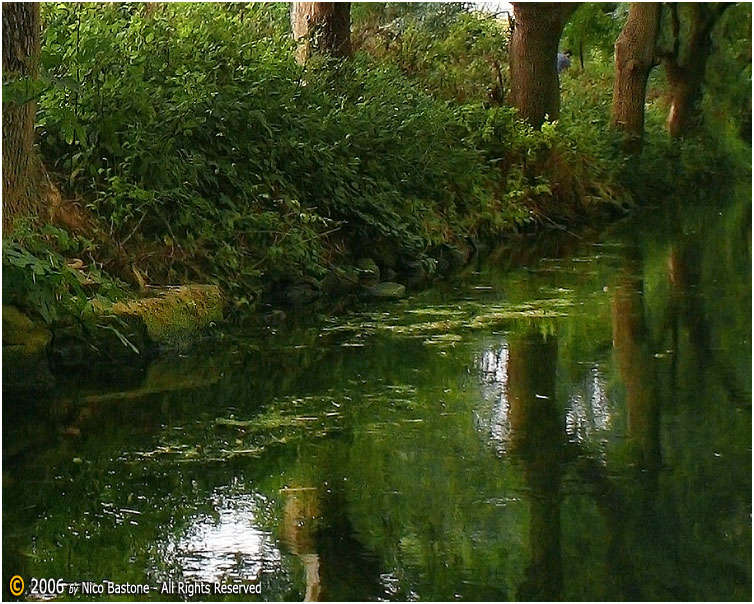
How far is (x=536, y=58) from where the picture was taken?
17969mm

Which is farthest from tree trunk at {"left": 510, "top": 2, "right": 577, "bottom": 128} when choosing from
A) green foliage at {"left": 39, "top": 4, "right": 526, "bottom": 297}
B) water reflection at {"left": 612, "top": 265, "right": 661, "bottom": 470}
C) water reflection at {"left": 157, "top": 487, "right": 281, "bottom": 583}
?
water reflection at {"left": 157, "top": 487, "right": 281, "bottom": 583}

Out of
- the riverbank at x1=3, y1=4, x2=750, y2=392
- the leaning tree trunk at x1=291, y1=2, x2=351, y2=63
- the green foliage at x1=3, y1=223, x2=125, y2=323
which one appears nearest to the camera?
the green foliage at x1=3, y1=223, x2=125, y2=323

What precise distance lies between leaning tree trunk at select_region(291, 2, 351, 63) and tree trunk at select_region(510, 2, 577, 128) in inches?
Answer: 139

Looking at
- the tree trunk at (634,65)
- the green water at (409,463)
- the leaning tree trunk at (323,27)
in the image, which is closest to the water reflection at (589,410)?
the green water at (409,463)

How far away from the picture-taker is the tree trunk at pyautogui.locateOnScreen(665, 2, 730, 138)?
26.9 meters

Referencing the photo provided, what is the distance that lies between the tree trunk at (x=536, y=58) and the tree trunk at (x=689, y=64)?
31.1ft

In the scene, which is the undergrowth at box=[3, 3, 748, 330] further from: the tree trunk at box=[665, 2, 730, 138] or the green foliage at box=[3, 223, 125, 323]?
the tree trunk at box=[665, 2, 730, 138]

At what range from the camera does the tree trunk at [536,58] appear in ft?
58.6

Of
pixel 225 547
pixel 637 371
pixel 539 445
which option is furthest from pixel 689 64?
pixel 225 547

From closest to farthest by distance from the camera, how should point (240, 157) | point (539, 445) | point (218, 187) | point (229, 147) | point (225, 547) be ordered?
point (225, 547), point (539, 445), point (218, 187), point (229, 147), point (240, 157)

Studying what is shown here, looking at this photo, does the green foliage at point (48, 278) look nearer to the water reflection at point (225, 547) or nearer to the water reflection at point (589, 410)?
the water reflection at point (225, 547)

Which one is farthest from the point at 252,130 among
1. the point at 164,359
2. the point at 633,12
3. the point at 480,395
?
the point at 633,12

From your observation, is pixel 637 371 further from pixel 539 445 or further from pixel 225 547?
pixel 225 547

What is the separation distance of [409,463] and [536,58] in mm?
13294
